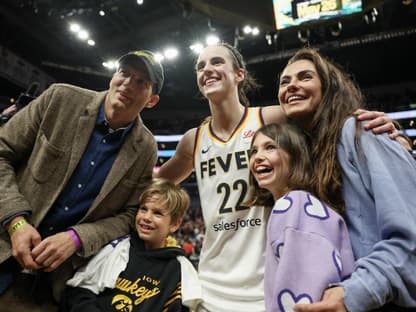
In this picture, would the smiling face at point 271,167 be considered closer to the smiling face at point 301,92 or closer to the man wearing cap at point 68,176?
the smiling face at point 301,92

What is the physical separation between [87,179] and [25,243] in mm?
416

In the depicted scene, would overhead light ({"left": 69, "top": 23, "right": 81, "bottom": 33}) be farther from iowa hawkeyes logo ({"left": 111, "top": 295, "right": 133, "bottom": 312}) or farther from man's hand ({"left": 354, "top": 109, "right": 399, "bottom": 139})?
man's hand ({"left": 354, "top": 109, "right": 399, "bottom": 139})

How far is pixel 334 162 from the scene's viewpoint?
47.2 inches

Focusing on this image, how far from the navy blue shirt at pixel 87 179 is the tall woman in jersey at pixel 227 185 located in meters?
0.52

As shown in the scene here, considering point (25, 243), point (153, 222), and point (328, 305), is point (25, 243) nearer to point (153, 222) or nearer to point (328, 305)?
point (153, 222)

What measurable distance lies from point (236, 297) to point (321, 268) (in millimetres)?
624

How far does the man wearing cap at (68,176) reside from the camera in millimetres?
1424

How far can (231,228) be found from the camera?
155 cm

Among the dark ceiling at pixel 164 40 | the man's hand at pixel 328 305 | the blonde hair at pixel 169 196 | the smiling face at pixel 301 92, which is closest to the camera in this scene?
the man's hand at pixel 328 305

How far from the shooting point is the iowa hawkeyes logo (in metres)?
1.42

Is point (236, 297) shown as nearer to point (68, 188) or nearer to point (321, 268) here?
point (321, 268)

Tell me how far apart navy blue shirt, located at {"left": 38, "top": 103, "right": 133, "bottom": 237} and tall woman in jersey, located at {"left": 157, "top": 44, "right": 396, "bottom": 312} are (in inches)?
20.6

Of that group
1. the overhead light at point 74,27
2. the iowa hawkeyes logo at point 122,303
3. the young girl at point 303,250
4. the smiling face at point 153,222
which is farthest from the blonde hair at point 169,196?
the overhead light at point 74,27

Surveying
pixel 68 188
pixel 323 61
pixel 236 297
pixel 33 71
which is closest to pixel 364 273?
pixel 236 297
